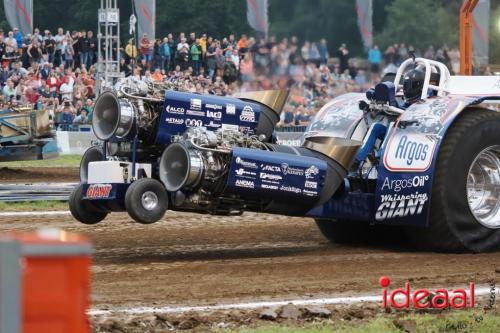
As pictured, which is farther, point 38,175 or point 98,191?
point 38,175

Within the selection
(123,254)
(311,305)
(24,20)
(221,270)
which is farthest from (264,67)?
(24,20)

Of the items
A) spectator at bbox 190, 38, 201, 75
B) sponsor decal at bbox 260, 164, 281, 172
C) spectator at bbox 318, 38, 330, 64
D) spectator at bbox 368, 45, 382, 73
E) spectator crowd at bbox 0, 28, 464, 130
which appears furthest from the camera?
spectator at bbox 190, 38, 201, 75

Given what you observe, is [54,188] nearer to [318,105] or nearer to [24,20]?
[318,105]

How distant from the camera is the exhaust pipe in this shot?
909cm

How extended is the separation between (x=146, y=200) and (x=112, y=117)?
93 cm

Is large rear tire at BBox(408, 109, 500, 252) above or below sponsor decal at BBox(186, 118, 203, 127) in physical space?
below

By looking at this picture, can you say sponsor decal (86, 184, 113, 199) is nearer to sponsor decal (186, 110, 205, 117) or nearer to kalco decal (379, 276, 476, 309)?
sponsor decal (186, 110, 205, 117)

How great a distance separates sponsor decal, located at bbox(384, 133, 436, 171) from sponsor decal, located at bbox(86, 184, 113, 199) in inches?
95.9

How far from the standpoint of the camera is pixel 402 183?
9461 millimetres

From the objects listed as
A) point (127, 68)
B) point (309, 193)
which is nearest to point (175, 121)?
point (309, 193)

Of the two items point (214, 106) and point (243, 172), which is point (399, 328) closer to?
point (243, 172)

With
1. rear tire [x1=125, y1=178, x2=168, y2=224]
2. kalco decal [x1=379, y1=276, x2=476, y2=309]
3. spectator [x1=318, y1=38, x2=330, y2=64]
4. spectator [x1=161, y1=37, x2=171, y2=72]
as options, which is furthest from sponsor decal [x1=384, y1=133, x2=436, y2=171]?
spectator [x1=161, y1=37, x2=171, y2=72]

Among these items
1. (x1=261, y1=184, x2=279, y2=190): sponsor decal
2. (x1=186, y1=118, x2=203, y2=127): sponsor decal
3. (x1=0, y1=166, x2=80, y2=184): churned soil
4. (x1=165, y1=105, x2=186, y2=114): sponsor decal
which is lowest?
(x1=0, y1=166, x2=80, y2=184): churned soil

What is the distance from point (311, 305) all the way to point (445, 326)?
97cm
